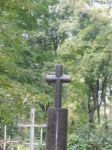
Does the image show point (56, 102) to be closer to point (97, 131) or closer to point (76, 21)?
point (97, 131)

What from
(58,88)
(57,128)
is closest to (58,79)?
(58,88)

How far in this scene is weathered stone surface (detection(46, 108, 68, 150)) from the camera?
395 cm

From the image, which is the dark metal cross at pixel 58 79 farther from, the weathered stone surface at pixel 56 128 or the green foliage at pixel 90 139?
the green foliage at pixel 90 139

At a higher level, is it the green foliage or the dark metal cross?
the dark metal cross

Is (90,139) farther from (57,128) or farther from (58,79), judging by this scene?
(57,128)

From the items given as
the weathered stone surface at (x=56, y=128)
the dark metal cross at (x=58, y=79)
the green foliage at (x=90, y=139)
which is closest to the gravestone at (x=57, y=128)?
the weathered stone surface at (x=56, y=128)

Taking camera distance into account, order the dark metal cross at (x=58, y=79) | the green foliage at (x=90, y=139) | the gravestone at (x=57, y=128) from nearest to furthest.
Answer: the gravestone at (x=57, y=128) → the dark metal cross at (x=58, y=79) → the green foliage at (x=90, y=139)

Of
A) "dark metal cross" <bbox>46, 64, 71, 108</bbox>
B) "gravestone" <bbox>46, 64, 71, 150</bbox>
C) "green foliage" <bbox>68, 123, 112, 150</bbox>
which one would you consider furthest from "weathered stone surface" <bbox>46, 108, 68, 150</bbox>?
"green foliage" <bbox>68, 123, 112, 150</bbox>

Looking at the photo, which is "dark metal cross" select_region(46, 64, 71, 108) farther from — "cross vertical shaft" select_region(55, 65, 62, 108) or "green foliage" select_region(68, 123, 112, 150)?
"green foliage" select_region(68, 123, 112, 150)

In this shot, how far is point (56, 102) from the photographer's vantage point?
402 centimetres

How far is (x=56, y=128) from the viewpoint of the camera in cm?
395

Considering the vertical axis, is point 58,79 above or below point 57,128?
above

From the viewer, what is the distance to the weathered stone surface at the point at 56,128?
3.95 meters

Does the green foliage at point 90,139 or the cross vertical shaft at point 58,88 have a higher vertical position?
the cross vertical shaft at point 58,88
